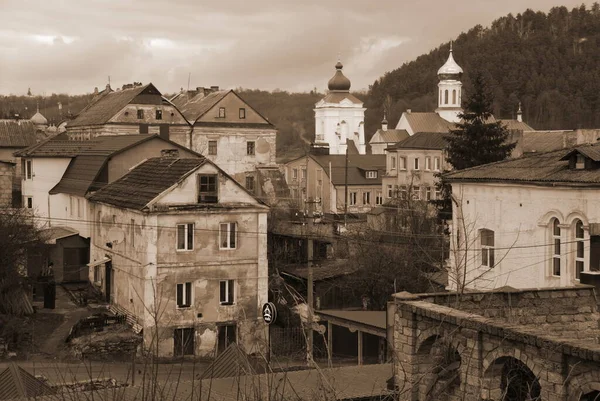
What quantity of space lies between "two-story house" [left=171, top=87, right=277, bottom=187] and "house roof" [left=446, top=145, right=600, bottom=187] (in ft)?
103

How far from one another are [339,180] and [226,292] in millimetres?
42634

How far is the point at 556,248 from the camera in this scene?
23.8 metres

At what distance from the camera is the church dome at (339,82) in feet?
380

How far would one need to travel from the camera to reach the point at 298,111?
147 meters

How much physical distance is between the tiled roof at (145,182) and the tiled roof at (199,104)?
23185 millimetres

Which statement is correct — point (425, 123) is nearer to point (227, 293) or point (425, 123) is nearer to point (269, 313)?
point (227, 293)

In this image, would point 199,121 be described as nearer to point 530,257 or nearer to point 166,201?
point 166,201

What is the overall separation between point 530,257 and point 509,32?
173963 mm

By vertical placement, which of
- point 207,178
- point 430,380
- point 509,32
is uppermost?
point 509,32

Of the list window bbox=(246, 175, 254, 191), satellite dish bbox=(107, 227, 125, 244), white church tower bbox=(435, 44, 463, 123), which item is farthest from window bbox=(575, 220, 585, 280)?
white church tower bbox=(435, 44, 463, 123)

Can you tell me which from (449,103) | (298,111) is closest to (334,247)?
(449,103)

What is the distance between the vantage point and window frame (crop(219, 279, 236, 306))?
30.1 meters

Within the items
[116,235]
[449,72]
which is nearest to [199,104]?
[116,235]

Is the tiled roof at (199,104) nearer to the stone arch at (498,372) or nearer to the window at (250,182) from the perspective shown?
the window at (250,182)
